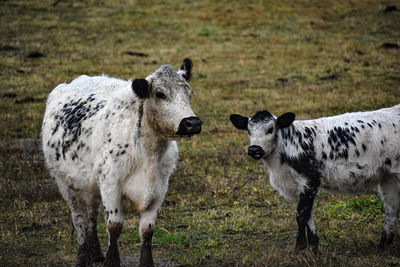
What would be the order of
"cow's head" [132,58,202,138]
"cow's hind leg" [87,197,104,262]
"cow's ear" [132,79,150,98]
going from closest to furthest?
"cow's head" [132,58,202,138]
"cow's ear" [132,79,150,98]
"cow's hind leg" [87,197,104,262]

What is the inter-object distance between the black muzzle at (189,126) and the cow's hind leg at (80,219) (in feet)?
7.52

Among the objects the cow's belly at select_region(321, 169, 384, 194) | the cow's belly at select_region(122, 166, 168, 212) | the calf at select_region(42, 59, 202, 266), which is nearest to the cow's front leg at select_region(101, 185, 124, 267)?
the calf at select_region(42, 59, 202, 266)

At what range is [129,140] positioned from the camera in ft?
22.2

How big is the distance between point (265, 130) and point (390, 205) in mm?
2148

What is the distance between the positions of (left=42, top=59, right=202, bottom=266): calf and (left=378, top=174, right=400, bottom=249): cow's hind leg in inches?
129

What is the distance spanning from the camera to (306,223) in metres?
7.63

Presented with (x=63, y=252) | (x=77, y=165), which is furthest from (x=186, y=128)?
(x=63, y=252)

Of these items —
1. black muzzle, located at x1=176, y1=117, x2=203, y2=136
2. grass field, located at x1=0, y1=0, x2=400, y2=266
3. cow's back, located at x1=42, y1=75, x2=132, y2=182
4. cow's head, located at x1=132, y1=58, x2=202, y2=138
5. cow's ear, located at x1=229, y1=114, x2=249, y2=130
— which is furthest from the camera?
grass field, located at x1=0, y1=0, x2=400, y2=266

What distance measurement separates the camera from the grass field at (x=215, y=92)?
8531mm

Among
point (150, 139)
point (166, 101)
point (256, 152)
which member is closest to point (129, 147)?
point (150, 139)

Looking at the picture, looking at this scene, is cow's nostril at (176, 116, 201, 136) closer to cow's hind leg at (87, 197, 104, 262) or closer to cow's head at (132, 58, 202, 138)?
cow's head at (132, 58, 202, 138)

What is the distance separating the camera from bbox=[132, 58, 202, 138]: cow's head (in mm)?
6402

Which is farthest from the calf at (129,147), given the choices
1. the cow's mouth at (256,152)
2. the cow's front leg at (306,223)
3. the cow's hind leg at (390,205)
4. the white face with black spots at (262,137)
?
the cow's hind leg at (390,205)

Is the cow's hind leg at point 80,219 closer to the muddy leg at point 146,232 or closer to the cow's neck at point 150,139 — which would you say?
the muddy leg at point 146,232
